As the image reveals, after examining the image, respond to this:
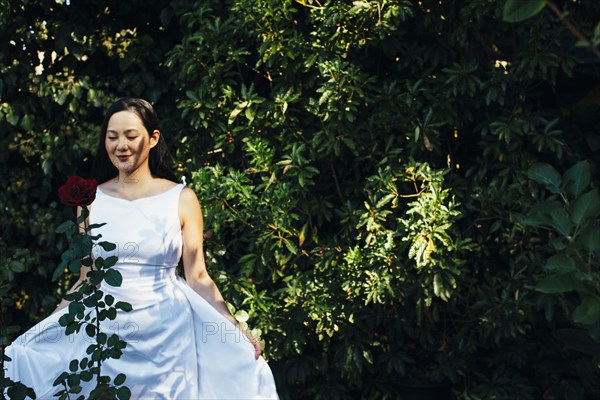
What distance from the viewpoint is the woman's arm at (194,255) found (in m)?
3.42

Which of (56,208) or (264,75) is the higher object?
(264,75)

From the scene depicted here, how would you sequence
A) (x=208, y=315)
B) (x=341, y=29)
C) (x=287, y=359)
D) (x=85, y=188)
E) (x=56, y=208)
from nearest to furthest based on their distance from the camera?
(x=85, y=188)
(x=208, y=315)
(x=341, y=29)
(x=287, y=359)
(x=56, y=208)

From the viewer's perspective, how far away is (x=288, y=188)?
421cm

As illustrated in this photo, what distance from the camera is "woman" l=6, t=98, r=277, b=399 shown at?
3162mm

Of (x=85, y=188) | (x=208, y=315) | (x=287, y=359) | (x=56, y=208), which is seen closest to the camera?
(x=85, y=188)

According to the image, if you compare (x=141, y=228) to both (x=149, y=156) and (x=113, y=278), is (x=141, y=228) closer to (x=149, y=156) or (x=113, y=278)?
(x=149, y=156)

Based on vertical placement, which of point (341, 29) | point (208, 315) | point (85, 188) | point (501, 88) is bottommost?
point (208, 315)

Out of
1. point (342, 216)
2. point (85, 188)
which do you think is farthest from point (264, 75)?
point (85, 188)

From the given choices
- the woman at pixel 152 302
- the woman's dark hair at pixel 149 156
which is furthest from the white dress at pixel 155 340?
the woman's dark hair at pixel 149 156

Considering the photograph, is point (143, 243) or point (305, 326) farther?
point (305, 326)

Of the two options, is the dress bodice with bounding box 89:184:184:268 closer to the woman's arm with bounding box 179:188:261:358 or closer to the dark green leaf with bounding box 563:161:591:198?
the woman's arm with bounding box 179:188:261:358

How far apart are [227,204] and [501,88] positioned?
151 cm

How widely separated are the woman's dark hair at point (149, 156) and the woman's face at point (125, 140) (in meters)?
0.03

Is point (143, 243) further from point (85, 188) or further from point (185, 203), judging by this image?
point (85, 188)
